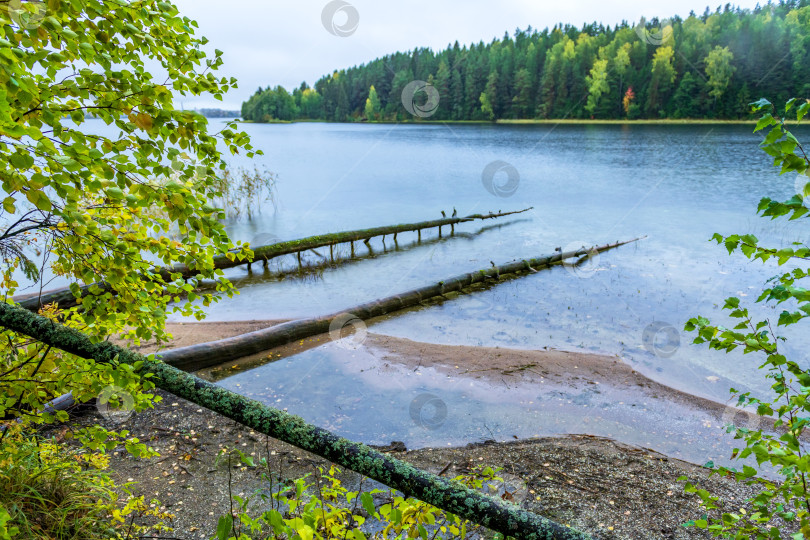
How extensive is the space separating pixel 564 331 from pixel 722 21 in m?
124

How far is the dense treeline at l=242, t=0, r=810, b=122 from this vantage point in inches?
3797

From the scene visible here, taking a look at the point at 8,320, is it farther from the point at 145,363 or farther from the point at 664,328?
the point at 664,328

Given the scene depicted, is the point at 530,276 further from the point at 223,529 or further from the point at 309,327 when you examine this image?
the point at 223,529

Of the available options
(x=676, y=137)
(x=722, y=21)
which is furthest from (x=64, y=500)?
(x=722, y=21)

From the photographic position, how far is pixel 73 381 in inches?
121

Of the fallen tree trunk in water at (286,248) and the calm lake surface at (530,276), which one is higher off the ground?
the fallen tree trunk in water at (286,248)
